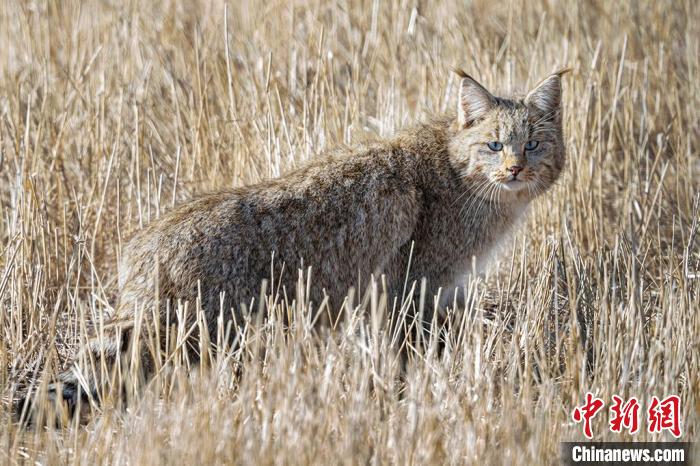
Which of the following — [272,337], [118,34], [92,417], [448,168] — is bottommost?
[92,417]

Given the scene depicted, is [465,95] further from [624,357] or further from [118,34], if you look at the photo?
[118,34]

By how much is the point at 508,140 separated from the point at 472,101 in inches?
12.3

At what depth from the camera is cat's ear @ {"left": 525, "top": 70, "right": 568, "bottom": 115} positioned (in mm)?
5289

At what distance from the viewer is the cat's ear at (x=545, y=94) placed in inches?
208

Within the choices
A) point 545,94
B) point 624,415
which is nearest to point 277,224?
point 545,94

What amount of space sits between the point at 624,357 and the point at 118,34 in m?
4.90

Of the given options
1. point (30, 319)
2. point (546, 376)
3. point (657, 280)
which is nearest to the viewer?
point (546, 376)

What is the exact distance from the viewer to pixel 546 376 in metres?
4.16

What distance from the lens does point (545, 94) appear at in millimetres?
5309

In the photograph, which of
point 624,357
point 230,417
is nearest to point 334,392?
point 230,417

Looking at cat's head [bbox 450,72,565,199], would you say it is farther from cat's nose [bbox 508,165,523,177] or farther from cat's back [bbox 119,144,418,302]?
cat's back [bbox 119,144,418,302]

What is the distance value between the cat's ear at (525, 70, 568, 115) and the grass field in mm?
592
